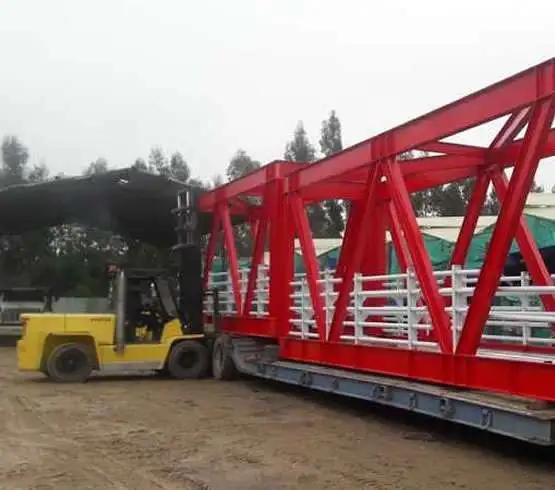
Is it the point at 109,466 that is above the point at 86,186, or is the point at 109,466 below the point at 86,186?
below

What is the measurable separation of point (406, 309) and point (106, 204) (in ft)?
45.8

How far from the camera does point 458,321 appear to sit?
30.2 ft

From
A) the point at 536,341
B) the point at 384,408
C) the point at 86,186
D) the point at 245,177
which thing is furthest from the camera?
the point at 86,186

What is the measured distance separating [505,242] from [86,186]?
14291mm

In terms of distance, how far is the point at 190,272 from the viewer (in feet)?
54.5

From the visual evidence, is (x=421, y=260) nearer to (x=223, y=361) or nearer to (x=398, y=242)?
(x=398, y=242)

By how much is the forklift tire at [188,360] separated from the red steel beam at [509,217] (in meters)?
8.35

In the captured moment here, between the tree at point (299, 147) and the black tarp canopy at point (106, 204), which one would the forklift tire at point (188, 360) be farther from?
the tree at point (299, 147)

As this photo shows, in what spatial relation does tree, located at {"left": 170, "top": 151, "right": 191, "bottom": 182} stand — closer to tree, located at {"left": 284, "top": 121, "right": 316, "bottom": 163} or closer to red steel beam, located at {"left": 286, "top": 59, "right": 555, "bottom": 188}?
tree, located at {"left": 284, "top": 121, "right": 316, "bottom": 163}

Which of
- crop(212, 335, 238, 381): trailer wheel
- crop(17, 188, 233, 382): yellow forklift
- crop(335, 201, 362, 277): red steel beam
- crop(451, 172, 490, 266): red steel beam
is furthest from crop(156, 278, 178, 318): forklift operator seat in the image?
crop(451, 172, 490, 266): red steel beam

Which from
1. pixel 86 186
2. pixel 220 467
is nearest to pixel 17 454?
pixel 220 467

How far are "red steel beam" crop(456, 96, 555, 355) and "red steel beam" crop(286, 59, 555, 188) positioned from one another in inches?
9.8

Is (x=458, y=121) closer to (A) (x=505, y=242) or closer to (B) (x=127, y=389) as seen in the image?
(A) (x=505, y=242)

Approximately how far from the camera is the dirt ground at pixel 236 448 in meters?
7.43
